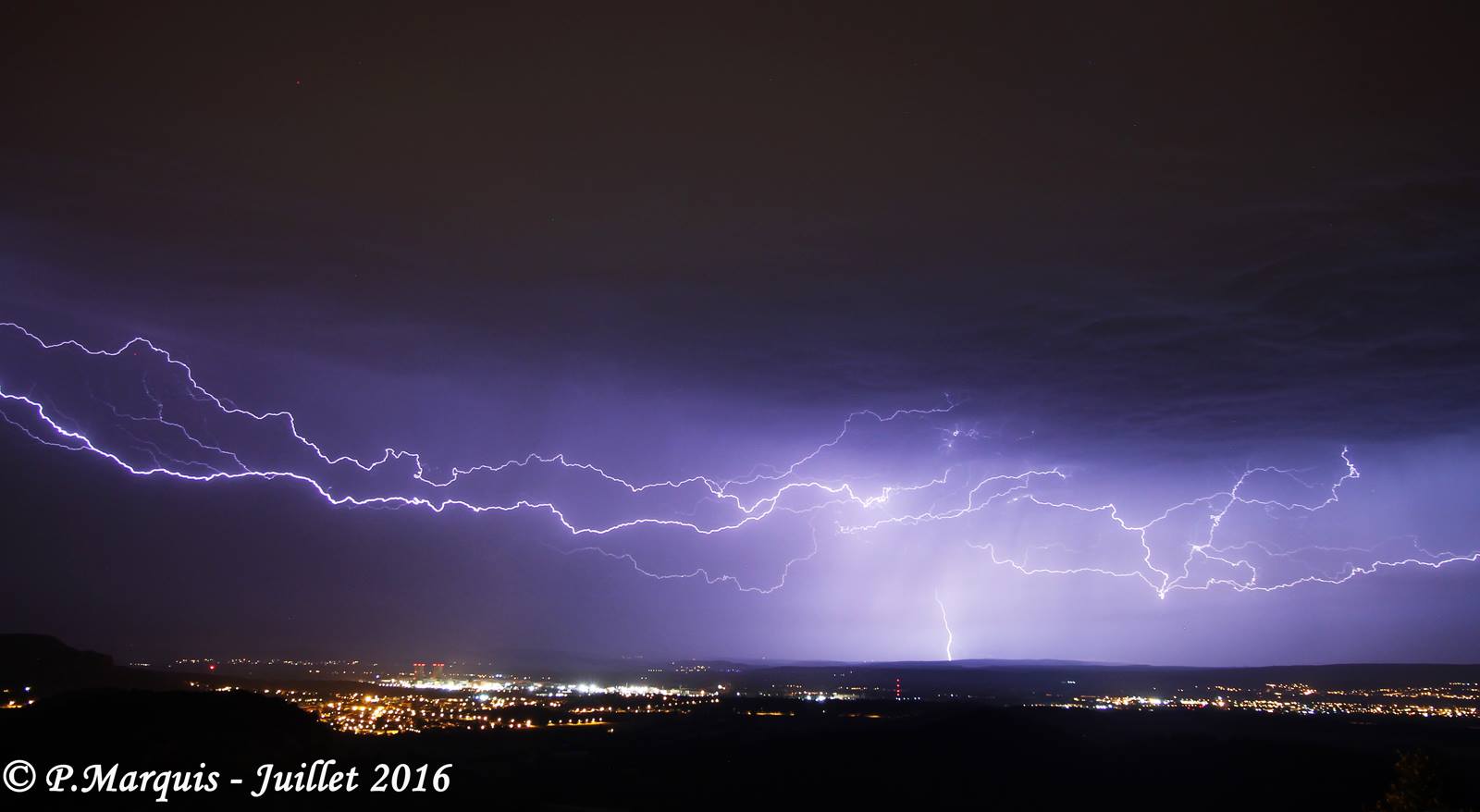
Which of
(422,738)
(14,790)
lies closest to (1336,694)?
(422,738)

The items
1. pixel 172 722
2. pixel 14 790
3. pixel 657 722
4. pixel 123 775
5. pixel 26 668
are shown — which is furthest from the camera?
pixel 26 668

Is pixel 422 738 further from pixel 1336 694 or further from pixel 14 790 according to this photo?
pixel 1336 694

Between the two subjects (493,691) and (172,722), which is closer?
(172,722)

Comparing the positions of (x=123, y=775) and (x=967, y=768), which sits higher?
(x=123, y=775)

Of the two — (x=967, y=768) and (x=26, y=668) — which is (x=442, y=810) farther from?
(x=26, y=668)

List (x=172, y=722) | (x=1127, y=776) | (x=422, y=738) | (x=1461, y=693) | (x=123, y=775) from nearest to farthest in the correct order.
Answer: (x=123, y=775)
(x=172, y=722)
(x=1127, y=776)
(x=422, y=738)
(x=1461, y=693)

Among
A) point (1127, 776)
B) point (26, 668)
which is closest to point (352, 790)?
point (1127, 776)
